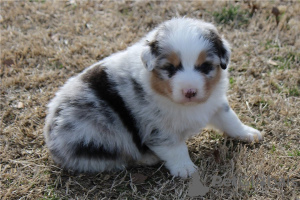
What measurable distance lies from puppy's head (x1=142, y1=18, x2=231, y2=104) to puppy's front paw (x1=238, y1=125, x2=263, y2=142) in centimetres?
103

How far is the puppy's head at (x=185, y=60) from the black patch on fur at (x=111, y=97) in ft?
1.45

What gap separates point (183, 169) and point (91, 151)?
104 cm

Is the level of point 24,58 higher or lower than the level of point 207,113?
lower

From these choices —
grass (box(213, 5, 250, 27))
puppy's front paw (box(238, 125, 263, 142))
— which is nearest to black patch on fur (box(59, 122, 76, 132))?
puppy's front paw (box(238, 125, 263, 142))

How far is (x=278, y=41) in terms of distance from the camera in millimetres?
6176

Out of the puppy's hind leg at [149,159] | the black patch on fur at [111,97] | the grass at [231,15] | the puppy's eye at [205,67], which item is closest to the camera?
the puppy's eye at [205,67]

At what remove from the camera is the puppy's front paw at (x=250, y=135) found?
461cm

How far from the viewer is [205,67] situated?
375 centimetres

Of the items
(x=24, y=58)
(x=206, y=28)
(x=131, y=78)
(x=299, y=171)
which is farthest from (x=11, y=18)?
(x=299, y=171)

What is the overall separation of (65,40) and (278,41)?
11.8 ft

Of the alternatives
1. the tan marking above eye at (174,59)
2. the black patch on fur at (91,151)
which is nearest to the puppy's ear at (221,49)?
the tan marking above eye at (174,59)

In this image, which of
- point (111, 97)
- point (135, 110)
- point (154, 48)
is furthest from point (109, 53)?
point (154, 48)

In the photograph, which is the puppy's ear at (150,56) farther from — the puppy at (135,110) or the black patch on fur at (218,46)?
the black patch on fur at (218,46)

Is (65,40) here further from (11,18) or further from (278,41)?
(278,41)
